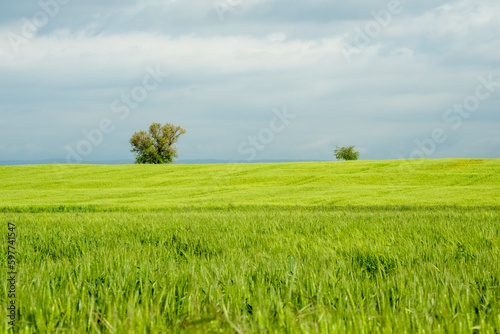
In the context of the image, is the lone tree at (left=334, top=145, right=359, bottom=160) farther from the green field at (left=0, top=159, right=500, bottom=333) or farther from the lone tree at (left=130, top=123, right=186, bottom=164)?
the green field at (left=0, top=159, right=500, bottom=333)

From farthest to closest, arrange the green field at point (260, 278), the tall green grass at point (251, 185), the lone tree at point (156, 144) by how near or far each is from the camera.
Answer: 1. the lone tree at point (156, 144)
2. the tall green grass at point (251, 185)
3. the green field at point (260, 278)

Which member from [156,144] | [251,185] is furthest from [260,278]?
[156,144]

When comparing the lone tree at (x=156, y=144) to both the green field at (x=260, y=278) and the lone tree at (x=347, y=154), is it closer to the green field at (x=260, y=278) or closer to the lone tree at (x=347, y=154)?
the lone tree at (x=347, y=154)

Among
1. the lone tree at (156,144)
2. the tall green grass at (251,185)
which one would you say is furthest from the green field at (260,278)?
the lone tree at (156,144)

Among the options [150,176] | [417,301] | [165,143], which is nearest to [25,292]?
[417,301]

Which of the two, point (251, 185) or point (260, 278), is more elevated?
point (260, 278)

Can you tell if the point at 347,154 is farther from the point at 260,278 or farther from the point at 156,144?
the point at 260,278

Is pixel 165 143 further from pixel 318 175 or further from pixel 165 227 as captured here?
pixel 165 227

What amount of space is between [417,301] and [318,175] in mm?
36380

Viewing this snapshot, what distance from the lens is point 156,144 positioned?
9469 cm

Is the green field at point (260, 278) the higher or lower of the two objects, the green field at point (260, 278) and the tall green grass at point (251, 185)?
the higher

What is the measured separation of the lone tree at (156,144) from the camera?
92.5 m

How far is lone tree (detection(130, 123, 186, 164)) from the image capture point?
92500mm

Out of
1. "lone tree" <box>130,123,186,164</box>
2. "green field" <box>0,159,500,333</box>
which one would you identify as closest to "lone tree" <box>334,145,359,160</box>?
"lone tree" <box>130,123,186,164</box>
